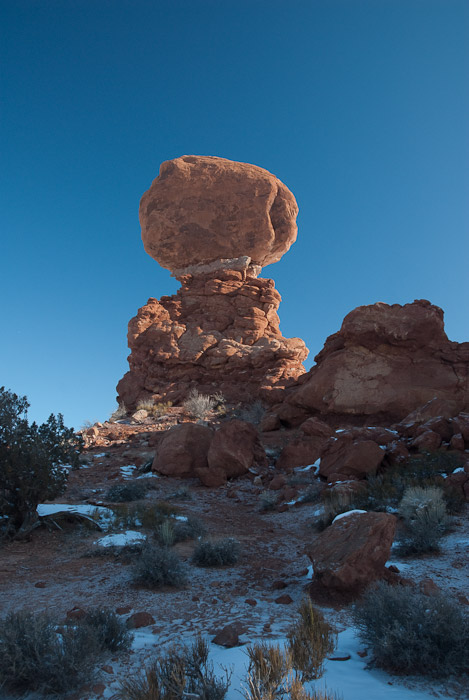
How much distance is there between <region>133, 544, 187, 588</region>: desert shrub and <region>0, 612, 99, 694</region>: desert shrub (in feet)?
5.71

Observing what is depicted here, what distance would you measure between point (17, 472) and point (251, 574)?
12.6ft

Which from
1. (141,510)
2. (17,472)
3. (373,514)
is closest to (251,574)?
(373,514)

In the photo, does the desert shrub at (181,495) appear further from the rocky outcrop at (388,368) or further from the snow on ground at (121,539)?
the rocky outcrop at (388,368)

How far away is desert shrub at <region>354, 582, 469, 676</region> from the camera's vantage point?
2.70 m

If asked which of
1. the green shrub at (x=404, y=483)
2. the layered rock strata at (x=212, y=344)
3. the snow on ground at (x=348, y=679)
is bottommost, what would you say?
the snow on ground at (x=348, y=679)

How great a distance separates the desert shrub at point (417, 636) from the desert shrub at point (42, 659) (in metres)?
1.86

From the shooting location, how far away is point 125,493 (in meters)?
9.08

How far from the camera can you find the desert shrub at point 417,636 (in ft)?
8.84

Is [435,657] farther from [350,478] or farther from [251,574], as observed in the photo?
[350,478]

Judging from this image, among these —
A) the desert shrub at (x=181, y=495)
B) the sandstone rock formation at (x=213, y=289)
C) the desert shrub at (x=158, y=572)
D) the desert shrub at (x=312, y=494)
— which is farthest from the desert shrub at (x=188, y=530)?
the sandstone rock formation at (x=213, y=289)

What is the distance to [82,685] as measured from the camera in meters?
2.68

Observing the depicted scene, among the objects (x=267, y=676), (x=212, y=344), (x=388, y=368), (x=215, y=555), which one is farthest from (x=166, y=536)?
(x=212, y=344)

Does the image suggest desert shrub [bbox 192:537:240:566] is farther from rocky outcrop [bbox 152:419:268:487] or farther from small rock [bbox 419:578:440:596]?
rocky outcrop [bbox 152:419:268:487]

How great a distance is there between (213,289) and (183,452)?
36.7ft
